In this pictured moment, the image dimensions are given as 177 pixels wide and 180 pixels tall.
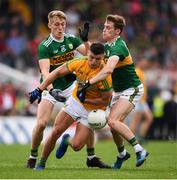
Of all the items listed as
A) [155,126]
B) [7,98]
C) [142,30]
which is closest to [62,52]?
[7,98]

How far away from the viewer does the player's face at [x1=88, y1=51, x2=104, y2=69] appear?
514 inches

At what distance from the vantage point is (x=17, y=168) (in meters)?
13.8

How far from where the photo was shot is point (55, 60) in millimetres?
14398

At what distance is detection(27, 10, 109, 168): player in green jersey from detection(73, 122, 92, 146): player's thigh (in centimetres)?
68

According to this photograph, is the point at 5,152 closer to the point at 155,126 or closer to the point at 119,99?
the point at 119,99

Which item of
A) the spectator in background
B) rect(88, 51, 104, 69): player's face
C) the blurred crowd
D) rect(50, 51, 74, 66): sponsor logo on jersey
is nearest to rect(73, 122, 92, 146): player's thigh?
rect(88, 51, 104, 69): player's face

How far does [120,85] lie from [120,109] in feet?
1.53

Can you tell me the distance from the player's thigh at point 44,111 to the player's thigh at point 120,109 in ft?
3.42

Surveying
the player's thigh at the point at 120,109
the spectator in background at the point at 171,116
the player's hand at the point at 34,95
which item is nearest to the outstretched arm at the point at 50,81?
the player's hand at the point at 34,95

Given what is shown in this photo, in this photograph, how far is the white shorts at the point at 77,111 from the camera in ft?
44.2

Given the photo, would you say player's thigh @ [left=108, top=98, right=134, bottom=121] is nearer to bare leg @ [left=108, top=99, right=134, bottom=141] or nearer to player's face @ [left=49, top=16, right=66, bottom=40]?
bare leg @ [left=108, top=99, right=134, bottom=141]

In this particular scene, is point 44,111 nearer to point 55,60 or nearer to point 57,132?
point 57,132

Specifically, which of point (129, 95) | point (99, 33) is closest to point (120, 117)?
point (129, 95)

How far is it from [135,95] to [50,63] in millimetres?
1522
